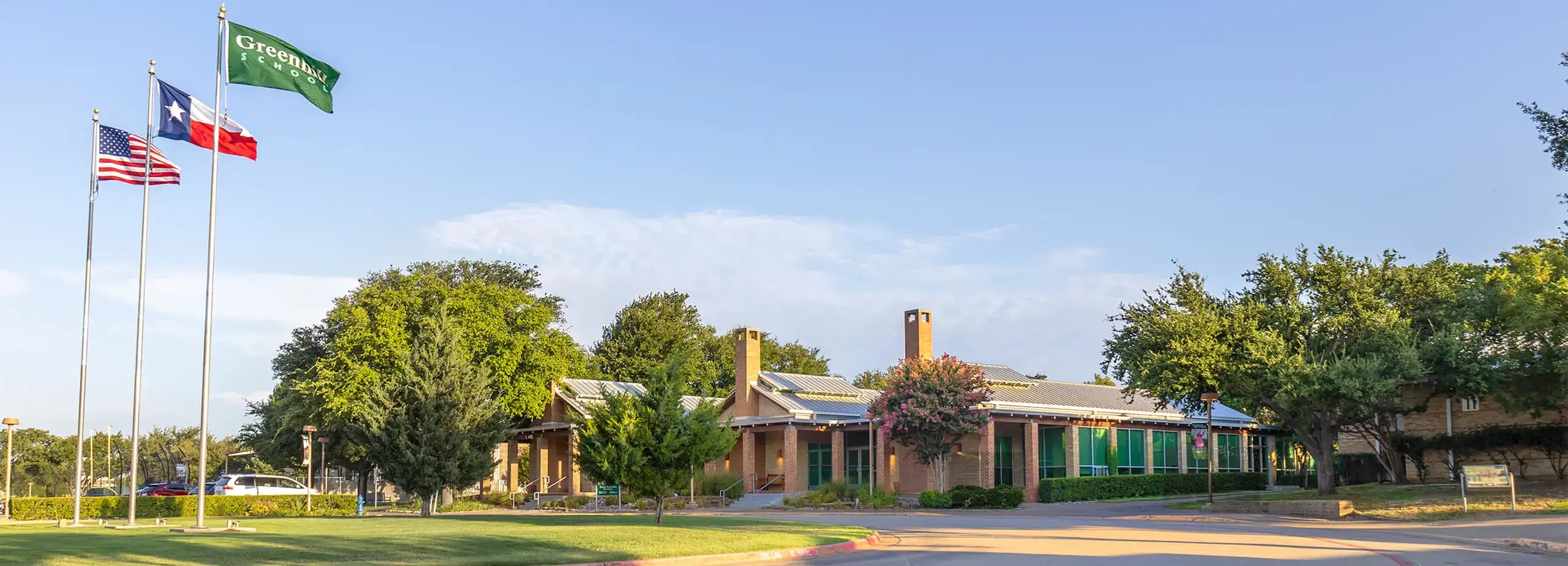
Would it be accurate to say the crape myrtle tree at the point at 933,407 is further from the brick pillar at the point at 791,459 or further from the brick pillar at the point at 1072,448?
the brick pillar at the point at 791,459

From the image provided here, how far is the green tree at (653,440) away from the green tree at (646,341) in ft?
175

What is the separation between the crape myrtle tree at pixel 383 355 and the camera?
54.2 metres

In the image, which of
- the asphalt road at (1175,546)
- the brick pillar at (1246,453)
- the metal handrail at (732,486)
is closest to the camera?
the asphalt road at (1175,546)

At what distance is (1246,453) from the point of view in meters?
57.5

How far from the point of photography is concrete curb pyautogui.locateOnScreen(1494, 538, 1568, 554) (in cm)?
2086

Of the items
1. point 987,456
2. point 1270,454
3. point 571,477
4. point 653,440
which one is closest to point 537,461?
point 571,477

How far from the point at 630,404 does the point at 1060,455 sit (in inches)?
978

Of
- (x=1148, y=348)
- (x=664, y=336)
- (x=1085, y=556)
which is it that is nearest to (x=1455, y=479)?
(x=1148, y=348)

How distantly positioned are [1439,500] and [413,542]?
2703 centimetres

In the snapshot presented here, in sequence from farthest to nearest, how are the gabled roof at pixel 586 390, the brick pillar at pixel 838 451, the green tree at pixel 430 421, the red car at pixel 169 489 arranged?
the gabled roof at pixel 586 390
the red car at pixel 169 489
the brick pillar at pixel 838 451
the green tree at pixel 430 421

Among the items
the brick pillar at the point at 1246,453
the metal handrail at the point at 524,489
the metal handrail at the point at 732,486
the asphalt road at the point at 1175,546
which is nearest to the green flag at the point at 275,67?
the asphalt road at the point at 1175,546

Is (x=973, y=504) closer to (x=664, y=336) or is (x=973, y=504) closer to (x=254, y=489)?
(x=254, y=489)

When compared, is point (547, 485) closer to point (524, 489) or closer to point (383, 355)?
point (524, 489)

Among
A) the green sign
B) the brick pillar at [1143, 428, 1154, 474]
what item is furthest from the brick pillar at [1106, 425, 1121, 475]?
the green sign
